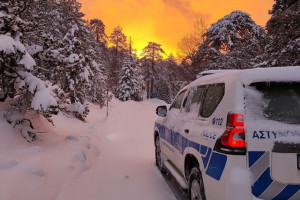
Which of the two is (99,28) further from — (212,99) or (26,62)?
(212,99)

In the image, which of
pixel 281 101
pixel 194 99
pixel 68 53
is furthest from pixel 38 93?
pixel 68 53

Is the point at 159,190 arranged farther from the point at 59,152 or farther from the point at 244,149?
the point at 244,149

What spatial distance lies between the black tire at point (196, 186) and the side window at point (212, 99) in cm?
85

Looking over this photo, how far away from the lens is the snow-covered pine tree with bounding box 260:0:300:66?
1106 cm

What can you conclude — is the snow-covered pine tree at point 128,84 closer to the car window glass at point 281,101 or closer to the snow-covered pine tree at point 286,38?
the snow-covered pine tree at point 286,38

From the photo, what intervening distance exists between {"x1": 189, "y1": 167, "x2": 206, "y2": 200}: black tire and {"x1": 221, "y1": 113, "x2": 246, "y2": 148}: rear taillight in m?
0.99

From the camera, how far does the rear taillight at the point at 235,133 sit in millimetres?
3137

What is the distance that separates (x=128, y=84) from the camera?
47.1 metres

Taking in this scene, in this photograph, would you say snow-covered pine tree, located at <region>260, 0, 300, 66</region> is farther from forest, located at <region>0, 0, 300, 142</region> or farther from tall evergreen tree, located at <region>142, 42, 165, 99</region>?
tall evergreen tree, located at <region>142, 42, 165, 99</region>

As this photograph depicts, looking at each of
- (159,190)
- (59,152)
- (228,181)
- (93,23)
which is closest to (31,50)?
(59,152)

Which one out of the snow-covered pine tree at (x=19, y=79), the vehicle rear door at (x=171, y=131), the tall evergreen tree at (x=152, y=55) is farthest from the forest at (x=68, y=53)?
the tall evergreen tree at (x=152, y=55)

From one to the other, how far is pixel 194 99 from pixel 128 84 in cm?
4231

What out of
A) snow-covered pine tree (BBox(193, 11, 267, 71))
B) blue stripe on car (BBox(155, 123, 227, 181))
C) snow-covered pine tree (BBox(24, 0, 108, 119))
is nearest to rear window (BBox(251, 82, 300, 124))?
blue stripe on car (BBox(155, 123, 227, 181))

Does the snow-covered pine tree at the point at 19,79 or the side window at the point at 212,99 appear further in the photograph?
the snow-covered pine tree at the point at 19,79
